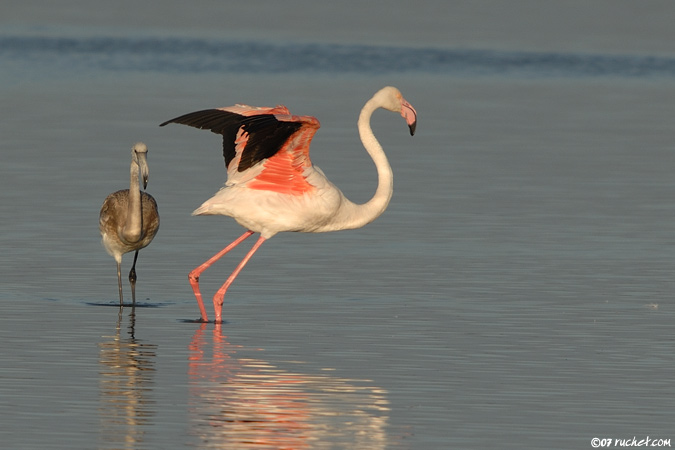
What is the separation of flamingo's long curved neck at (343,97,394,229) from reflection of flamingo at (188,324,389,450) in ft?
9.18

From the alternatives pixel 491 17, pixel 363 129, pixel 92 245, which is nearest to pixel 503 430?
pixel 363 129

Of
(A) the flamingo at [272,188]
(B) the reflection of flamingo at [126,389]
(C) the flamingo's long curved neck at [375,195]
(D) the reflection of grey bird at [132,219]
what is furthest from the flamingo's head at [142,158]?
(B) the reflection of flamingo at [126,389]

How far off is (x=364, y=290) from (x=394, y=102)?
169 centimetres

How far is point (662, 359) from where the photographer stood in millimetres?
10328

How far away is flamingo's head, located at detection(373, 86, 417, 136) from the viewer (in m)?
13.1

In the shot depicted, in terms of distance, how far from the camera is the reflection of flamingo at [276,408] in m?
8.27

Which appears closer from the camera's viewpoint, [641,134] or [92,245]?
[92,245]

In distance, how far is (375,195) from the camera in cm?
1297

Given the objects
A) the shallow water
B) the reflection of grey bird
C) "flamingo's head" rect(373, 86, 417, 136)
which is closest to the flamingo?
"flamingo's head" rect(373, 86, 417, 136)

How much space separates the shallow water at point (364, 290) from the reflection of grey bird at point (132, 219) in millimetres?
301

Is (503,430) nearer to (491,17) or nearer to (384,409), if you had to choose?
(384,409)

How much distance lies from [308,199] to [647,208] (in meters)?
5.98

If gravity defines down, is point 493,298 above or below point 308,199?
below

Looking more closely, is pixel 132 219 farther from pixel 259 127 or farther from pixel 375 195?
pixel 259 127
